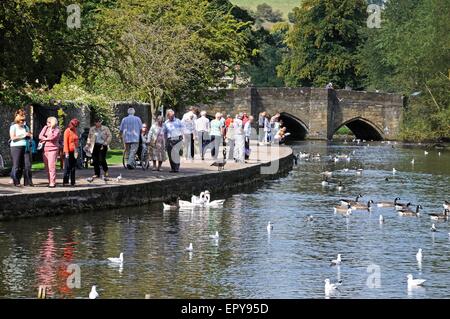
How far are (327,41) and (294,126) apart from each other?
12053 millimetres

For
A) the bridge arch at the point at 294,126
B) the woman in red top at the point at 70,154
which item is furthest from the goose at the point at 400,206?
the bridge arch at the point at 294,126

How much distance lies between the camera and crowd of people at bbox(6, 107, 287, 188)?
98.2 feet

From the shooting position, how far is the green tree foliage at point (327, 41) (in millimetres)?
110938

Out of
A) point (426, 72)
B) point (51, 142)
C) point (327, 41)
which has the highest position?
point (327, 41)

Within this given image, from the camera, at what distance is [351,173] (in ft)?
166

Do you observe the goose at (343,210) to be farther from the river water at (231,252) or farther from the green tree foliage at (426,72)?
the green tree foliage at (426,72)

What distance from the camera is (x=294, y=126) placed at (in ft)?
340

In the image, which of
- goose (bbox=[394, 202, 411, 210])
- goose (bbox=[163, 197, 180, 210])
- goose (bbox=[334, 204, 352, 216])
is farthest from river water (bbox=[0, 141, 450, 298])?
goose (bbox=[394, 202, 411, 210])

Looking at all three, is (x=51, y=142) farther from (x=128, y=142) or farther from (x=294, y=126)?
(x=294, y=126)

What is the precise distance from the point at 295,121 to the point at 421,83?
11.6m

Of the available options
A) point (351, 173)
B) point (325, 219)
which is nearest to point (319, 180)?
point (351, 173)

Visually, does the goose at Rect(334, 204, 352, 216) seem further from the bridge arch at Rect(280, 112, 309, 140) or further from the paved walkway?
the bridge arch at Rect(280, 112, 309, 140)

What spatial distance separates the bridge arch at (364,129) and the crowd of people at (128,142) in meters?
44.1

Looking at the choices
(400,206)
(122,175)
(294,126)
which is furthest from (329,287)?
(294,126)
